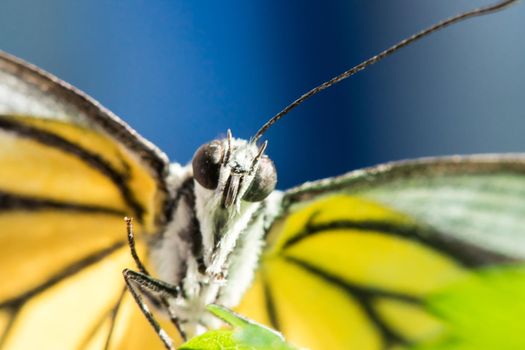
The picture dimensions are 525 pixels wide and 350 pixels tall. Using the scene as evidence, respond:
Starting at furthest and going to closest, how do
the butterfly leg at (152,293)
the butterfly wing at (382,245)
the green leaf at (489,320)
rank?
the butterfly wing at (382,245), the butterfly leg at (152,293), the green leaf at (489,320)

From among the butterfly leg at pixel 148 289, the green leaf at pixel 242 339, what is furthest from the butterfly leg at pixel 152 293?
the green leaf at pixel 242 339

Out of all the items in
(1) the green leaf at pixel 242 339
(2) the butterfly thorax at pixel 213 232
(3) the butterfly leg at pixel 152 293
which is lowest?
(1) the green leaf at pixel 242 339

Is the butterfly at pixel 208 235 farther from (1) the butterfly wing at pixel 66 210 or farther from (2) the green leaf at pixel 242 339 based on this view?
(2) the green leaf at pixel 242 339

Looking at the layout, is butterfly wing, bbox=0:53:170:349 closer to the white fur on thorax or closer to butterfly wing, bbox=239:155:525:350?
the white fur on thorax

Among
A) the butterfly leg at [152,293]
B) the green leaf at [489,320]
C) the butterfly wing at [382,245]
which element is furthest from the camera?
the butterfly wing at [382,245]

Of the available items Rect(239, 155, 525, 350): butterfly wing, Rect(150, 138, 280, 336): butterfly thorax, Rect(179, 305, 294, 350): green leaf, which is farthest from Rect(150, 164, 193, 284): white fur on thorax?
Rect(179, 305, 294, 350): green leaf

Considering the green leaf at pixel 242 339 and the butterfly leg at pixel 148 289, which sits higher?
the butterfly leg at pixel 148 289

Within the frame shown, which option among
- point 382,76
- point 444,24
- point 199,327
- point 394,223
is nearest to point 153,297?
point 199,327

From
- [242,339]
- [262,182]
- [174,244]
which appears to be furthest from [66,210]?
[242,339]
